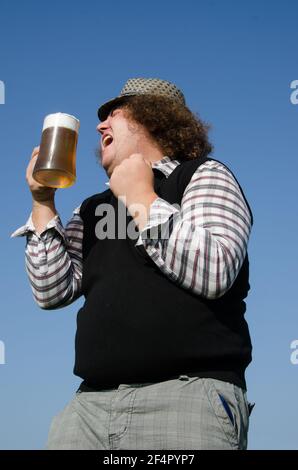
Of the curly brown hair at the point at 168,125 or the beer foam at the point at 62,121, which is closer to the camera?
the beer foam at the point at 62,121

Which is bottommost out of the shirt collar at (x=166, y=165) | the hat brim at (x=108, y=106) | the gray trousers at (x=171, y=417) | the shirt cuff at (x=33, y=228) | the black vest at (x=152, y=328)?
the gray trousers at (x=171, y=417)

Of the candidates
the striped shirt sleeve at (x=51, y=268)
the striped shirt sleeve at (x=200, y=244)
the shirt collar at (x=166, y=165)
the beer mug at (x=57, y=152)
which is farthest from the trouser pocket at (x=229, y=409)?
the beer mug at (x=57, y=152)

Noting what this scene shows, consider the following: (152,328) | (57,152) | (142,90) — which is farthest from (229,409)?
(142,90)

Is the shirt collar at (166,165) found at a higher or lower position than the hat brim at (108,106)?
lower

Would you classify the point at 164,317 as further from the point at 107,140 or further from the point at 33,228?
the point at 107,140

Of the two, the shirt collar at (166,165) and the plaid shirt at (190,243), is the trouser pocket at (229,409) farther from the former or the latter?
the shirt collar at (166,165)

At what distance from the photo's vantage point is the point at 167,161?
11.2 ft

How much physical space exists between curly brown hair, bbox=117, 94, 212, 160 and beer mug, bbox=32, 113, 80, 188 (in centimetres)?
37

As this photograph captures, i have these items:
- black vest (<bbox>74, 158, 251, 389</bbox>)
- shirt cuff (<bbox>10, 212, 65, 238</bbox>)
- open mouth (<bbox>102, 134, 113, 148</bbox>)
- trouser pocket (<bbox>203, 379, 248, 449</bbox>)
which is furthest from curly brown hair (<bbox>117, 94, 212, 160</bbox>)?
trouser pocket (<bbox>203, 379, 248, 449</bbox>)

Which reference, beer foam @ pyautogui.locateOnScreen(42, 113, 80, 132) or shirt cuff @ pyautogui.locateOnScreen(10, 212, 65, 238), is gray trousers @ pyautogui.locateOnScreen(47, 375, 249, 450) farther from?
beer foam @ pyautogui.locateOnScreen(42, 113, 80, 132)

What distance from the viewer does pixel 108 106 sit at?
3699mm

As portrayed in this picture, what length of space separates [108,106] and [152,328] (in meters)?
1.54

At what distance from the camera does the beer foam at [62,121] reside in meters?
3.37
